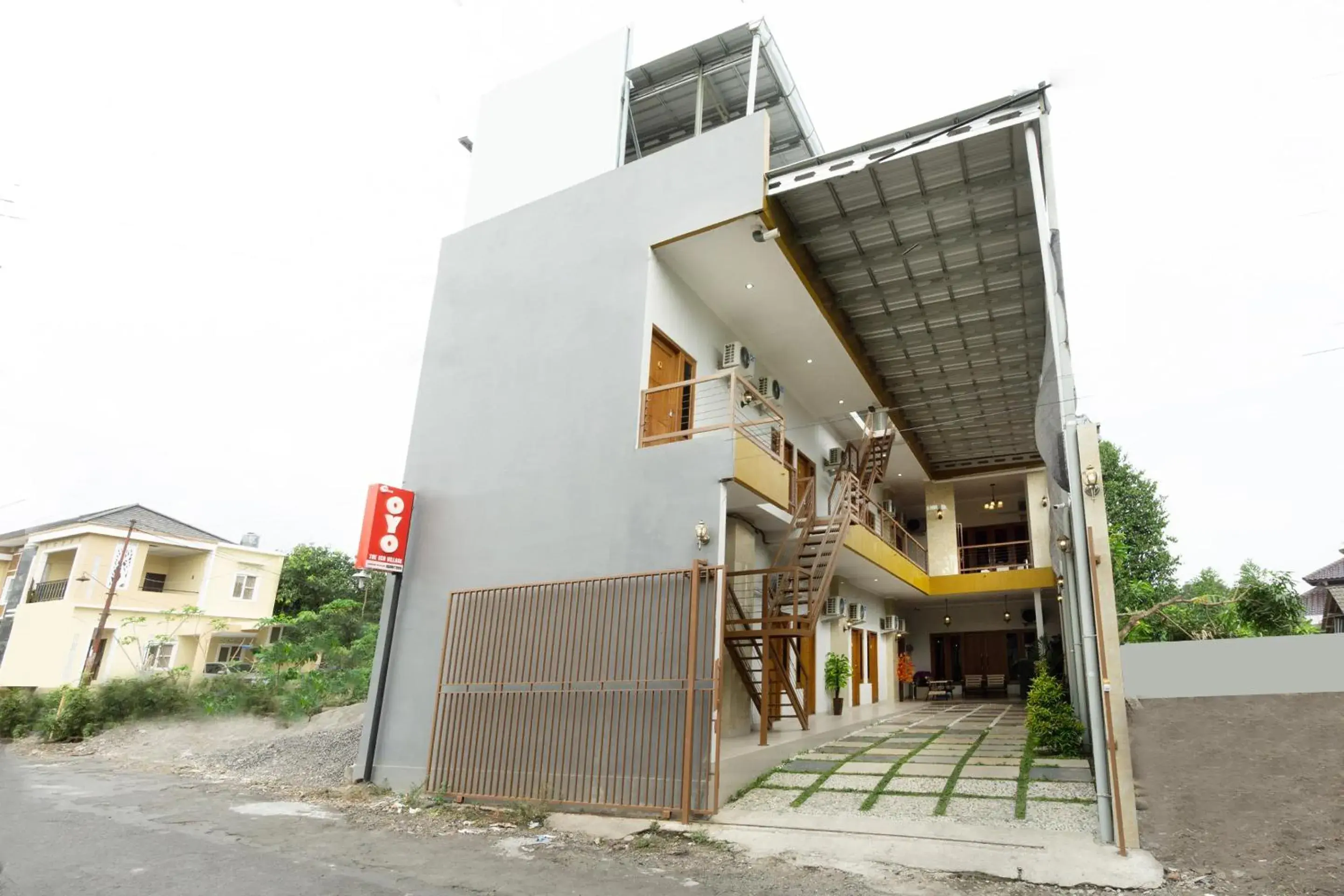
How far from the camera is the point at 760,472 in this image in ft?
28.0

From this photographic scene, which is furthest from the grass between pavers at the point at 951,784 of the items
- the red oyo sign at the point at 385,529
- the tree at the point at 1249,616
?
the red oyo sign at the point at 385,529

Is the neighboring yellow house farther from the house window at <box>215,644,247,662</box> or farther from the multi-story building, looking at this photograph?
the multi-story building

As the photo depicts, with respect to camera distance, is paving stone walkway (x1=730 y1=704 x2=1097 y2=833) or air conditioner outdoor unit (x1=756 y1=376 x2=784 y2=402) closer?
paving stone walkway (x1=730 y1=704 x2=1097 y2=833)

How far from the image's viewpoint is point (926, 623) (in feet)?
70.4

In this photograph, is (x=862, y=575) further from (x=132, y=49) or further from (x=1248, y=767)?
(x=132, y=49)

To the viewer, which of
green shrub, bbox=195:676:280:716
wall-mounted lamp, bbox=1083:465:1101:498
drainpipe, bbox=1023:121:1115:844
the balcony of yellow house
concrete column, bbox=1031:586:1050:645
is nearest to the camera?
drainpipe, bbox=1023:121:1115:844

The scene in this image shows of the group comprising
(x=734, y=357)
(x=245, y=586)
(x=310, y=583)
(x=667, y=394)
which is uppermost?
(x=734, y=357)

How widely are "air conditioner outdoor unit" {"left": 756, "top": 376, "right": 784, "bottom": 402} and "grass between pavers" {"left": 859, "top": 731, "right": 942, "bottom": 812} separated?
18.4 ft

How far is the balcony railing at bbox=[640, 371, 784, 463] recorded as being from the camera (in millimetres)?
8453

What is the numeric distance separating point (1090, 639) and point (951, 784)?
2.29 m

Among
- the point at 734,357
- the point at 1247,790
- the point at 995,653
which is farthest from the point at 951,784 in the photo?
the point at 995,653

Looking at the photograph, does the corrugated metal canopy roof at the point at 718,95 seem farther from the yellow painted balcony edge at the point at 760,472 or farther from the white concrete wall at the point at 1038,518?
the white concrete wall at the point at 1038,518

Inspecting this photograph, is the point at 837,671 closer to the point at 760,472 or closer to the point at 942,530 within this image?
the point at 760,472

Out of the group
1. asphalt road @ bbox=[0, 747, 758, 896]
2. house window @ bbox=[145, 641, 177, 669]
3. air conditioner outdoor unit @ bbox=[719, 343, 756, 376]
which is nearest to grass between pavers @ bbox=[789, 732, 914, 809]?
asphalt road @ bbox=[0, 747, 758, 896]
